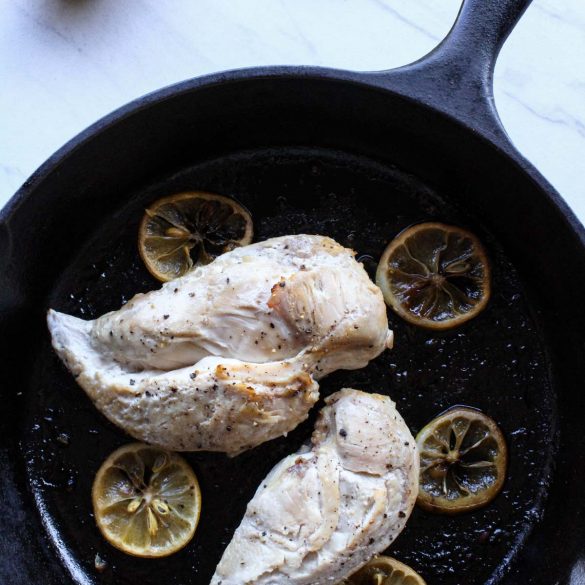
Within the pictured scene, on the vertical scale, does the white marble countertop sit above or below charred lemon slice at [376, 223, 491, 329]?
above

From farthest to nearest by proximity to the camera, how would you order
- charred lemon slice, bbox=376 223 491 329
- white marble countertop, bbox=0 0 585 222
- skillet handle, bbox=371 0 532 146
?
white marble countertop, bbox=0 0 585 222 < charred lemon slice, bbox=376 223 491 329 < skillet handle, bbox=371 0 532 146

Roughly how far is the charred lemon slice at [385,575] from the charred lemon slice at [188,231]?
3.45 feet

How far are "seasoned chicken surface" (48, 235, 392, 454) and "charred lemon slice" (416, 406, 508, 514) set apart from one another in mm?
413

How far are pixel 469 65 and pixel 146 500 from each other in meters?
1.59

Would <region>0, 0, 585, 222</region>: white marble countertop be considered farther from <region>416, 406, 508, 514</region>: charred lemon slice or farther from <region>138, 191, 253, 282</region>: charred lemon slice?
<region>416, 406, 508, 514</region>: charred lemon slice

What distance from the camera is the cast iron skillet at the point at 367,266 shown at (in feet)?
8.73

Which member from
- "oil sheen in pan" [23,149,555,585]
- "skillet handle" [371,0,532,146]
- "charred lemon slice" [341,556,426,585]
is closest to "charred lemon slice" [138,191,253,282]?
"oil sheen in pan" [23,149,555,585]

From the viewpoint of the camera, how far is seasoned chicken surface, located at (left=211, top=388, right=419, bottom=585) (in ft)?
7.63

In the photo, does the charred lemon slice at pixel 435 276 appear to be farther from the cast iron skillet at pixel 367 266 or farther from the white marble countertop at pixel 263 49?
the white marble countertop at pixel 263 49

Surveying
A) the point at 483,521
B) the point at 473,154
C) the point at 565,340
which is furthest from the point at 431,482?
the point at 473,154

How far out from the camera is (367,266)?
2738mm

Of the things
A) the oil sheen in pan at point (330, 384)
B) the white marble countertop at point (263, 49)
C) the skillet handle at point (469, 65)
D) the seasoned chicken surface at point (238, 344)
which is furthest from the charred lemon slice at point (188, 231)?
the skillet handle at point (469, 65)

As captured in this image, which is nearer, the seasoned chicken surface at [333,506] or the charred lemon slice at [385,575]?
the seasoned chicken surface at [333,506]

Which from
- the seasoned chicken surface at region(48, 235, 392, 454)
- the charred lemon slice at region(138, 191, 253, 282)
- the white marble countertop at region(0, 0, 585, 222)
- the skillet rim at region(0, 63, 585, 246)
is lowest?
the seasoned chicken surface at region(48, 235, 392, 454)
